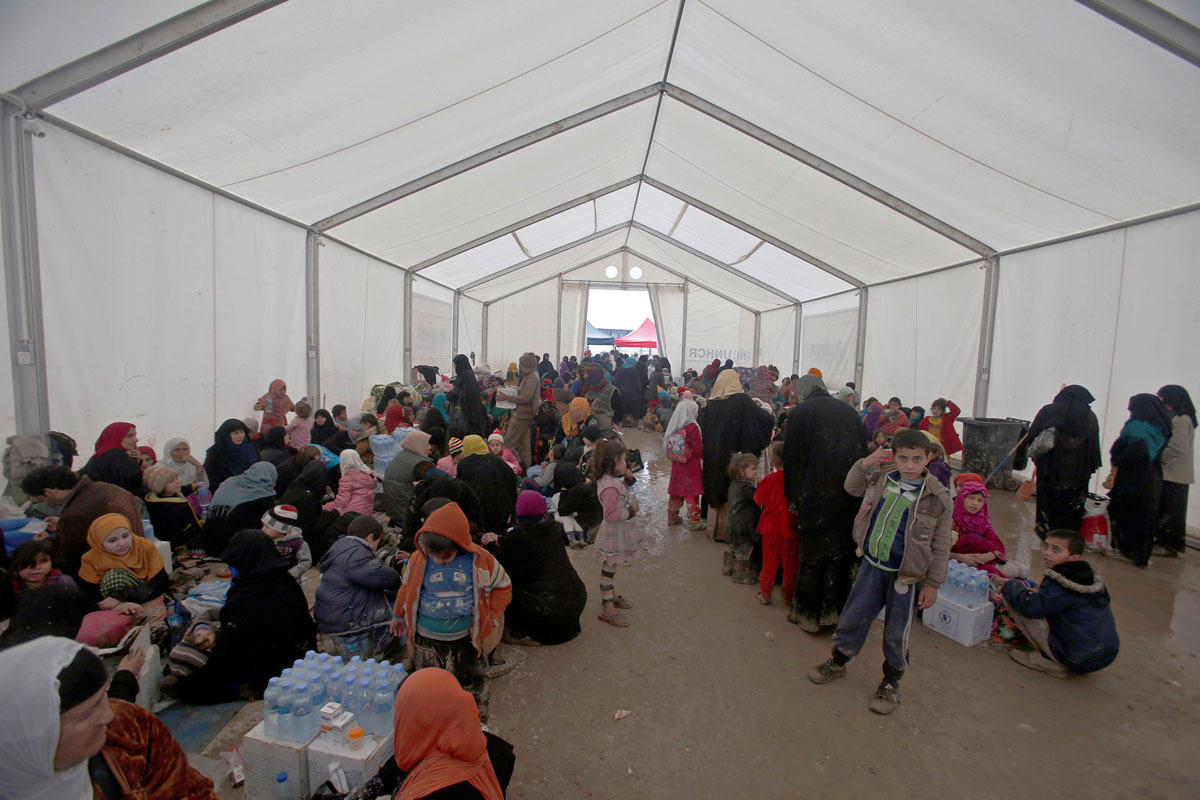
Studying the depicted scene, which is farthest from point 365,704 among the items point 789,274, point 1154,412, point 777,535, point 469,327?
point 469,327

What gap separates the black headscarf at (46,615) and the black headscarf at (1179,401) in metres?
7.77

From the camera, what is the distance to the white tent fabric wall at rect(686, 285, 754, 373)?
58.0 ft

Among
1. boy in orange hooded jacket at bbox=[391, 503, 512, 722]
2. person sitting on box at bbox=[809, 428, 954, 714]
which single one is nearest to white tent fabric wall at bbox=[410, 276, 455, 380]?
boy in orange hooded jacket at bbox=[391, 503, 512, 722]

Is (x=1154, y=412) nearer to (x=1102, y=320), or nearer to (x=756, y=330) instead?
(x=1102, y=320)

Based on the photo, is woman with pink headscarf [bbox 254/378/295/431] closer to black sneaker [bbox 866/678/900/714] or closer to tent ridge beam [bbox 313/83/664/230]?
tent ridge beam [bbox 313/83/664/230]

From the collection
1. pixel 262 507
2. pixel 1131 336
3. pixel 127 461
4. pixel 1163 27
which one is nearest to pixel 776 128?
pixel 1163 27

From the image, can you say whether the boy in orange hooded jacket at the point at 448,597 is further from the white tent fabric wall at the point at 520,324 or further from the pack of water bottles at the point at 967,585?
the white tent fabric wall at the point at 520,324

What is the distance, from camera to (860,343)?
455 inches

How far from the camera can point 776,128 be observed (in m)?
6.95

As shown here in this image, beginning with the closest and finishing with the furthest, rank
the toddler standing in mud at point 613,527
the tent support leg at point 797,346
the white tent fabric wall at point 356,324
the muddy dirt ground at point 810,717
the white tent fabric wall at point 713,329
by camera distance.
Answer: the muddy dirt ground at point 810,717 → the toddler standing in mud at point 613,527 → the white tent fabric wall at point 356,324 → the tent support leg at point 797,346 → the white tent fabric wall at point 713,329

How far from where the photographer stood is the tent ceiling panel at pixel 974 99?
379 cm

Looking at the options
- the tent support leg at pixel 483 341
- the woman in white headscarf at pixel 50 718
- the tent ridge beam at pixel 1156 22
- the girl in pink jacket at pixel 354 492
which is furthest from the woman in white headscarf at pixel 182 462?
the tent support leg at pixel 483 341

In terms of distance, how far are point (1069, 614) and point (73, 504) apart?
5.83 meters

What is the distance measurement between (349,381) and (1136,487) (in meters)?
9.80
